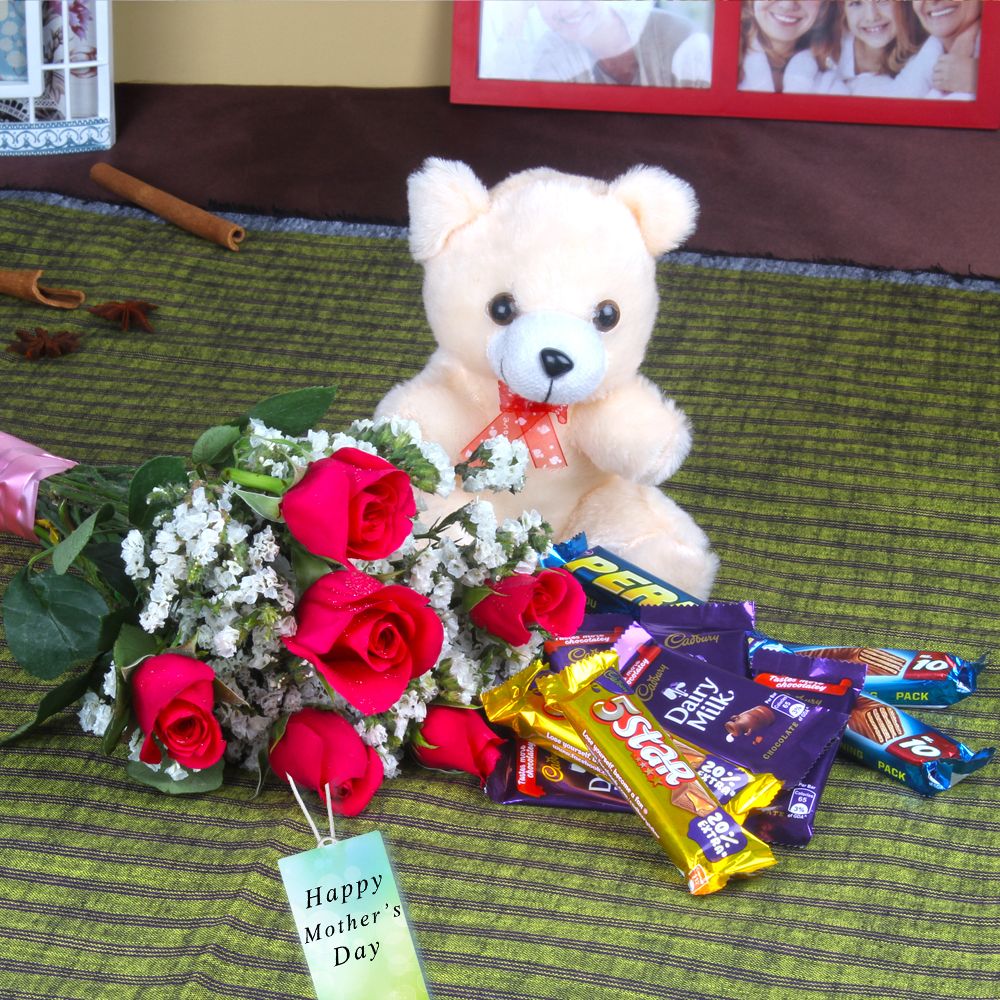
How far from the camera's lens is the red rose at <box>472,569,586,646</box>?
0.92m

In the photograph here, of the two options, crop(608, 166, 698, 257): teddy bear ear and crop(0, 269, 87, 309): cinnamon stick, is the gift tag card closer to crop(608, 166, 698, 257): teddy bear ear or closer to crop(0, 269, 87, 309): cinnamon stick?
crop(608, 166, 698, 257): teddy bear ear

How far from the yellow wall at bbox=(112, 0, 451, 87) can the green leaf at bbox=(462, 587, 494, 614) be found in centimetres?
Result: 148

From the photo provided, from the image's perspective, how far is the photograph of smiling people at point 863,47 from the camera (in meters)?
1.98

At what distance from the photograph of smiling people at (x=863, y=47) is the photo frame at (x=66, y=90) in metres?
0.98

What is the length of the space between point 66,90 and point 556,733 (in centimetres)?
158

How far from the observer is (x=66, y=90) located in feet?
6.81

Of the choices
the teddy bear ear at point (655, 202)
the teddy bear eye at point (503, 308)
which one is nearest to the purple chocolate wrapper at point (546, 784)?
the teddy bear eye at point (503, 308)

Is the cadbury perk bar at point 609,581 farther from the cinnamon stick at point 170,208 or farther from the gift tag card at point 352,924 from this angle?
the cinnamon stick at point 170,208

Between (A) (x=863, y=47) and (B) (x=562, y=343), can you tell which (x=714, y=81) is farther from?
(B) (x=562, y=343)

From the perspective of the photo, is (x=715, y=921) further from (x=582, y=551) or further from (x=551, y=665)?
(x=582, y=551)

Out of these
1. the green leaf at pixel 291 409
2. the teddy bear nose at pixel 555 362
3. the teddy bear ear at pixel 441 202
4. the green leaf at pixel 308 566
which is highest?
the teddy bear ear at pixel 441 202

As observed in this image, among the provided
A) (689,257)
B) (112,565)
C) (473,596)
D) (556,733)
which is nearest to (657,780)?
(556,733)

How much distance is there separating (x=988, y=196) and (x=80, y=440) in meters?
1.27

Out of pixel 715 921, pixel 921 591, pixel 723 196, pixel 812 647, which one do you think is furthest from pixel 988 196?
pixel 715 921
